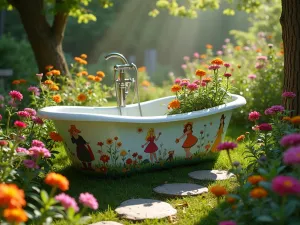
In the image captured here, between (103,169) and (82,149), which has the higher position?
(82,149)

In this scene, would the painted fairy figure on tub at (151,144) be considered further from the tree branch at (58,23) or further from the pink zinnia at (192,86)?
the tree branch at (58,23)

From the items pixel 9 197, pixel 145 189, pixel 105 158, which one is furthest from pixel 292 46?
pixel 9 197

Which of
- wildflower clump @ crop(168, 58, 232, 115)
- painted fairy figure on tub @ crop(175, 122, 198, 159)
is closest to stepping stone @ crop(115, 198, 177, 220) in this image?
painted fairy figure on tub @ crop(175, 122, 198, 159)

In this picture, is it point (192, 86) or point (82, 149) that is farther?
point (192, 86)

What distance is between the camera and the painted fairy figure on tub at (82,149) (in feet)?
11.8

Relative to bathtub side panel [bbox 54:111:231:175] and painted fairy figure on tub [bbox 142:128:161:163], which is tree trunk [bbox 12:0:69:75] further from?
painted fairy figure on tub [bbox 142:128:161:163]

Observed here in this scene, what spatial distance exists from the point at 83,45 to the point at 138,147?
1203 cm

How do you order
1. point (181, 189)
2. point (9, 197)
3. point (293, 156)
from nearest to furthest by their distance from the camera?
point (9, 197) → point (293, 156) → point (181, 189)

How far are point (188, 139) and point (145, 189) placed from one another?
0.71 metres

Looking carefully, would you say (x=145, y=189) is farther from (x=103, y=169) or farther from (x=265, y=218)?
(x=265, y=218)

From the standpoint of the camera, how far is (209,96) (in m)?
4.15

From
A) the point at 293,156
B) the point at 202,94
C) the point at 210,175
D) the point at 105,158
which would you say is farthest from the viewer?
the point at 202,94

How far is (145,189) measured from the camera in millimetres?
3455

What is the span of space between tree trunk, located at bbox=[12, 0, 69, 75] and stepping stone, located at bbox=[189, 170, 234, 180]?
2714 mm
